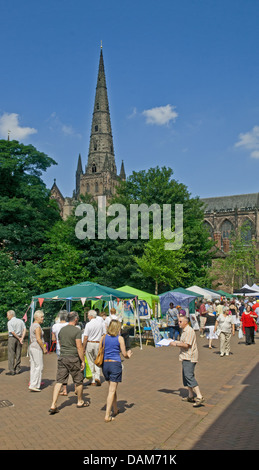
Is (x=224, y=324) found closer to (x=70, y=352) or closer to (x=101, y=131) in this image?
(x=70, y=352)

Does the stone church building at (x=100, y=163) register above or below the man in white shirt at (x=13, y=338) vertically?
above

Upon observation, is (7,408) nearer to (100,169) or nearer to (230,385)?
(230,385)

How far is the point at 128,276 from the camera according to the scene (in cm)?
3222

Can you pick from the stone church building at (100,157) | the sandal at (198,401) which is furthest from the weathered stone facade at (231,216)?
the sandal at (198,401)

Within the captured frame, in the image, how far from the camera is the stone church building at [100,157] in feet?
340

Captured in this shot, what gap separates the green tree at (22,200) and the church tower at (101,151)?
68655 millimetres

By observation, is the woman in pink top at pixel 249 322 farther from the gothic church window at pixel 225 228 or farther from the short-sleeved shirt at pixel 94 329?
the gothic church window at pixel 225 228

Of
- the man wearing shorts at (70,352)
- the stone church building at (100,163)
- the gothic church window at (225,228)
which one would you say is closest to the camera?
the man wearing shorts at (70,352)

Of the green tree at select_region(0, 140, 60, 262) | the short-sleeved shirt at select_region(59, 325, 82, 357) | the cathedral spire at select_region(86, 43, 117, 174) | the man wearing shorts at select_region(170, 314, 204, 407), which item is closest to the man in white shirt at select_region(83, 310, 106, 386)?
the short-sleeved shirt at select_region(59, 325, 82, 357)

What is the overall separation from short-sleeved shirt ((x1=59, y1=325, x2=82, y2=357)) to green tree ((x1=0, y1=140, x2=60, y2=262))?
2425 centimetres

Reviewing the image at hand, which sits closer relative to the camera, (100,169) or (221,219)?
(221,219)
